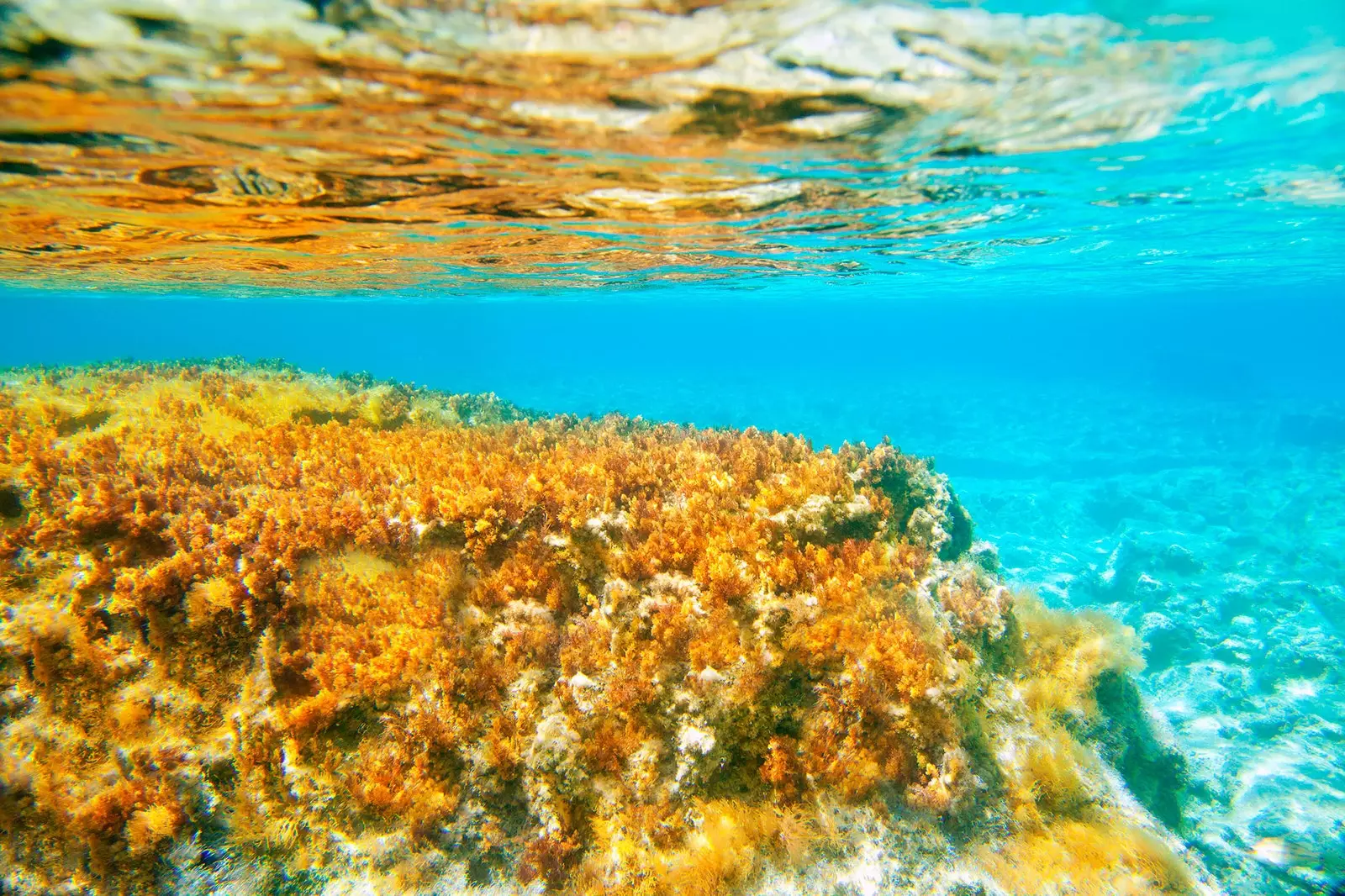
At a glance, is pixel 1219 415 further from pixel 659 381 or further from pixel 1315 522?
pixel 659 381

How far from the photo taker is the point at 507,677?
5137 mm

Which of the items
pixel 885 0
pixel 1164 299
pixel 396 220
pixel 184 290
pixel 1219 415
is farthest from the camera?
pixel 1164 299

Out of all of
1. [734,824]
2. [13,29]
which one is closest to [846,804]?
[734,824]

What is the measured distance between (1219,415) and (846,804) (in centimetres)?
4706

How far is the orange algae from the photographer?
440 centimetres

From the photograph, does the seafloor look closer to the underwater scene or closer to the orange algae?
the underwater scene

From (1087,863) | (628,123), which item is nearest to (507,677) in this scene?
(1087,863)

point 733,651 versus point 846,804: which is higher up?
point 733,651

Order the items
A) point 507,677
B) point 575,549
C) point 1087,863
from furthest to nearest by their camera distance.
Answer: point 575,549
point 507,677
point 1087,863

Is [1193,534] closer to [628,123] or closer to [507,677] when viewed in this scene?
[628,123]

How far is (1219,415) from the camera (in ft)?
123

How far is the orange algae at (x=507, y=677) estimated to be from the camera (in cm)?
440

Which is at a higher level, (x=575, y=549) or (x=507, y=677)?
(x=575, y=549)

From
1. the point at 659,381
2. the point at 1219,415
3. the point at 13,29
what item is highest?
the point at 13,29
